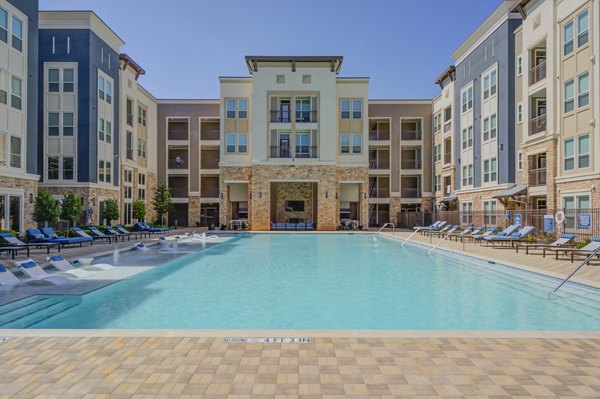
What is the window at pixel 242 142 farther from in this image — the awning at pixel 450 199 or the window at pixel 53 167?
the awning at pixel 450 199

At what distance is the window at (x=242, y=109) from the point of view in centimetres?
3095

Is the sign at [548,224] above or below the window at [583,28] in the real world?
below

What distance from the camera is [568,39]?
59.6 ft

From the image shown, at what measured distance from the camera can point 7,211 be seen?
58.6 feet

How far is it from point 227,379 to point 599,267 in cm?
1145

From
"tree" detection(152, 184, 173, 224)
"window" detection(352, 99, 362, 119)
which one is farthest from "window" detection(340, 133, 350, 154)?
"tree" detection(152, 184, 173, 224)

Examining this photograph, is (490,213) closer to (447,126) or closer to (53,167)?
(447,126)

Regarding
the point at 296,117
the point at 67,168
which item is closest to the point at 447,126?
the point at 296,117

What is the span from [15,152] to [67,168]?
16.5 feet

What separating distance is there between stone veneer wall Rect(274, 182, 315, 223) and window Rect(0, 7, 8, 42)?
20415 mm

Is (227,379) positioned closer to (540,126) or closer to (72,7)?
(540,126)

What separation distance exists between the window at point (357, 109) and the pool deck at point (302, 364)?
27415 millimetres

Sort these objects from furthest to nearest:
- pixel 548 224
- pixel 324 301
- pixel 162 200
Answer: pixel 162 200
pixel 548 224
pixel 324 301

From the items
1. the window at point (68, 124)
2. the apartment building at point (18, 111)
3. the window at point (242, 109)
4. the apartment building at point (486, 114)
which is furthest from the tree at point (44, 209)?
the apartment building at point (486, 114)
